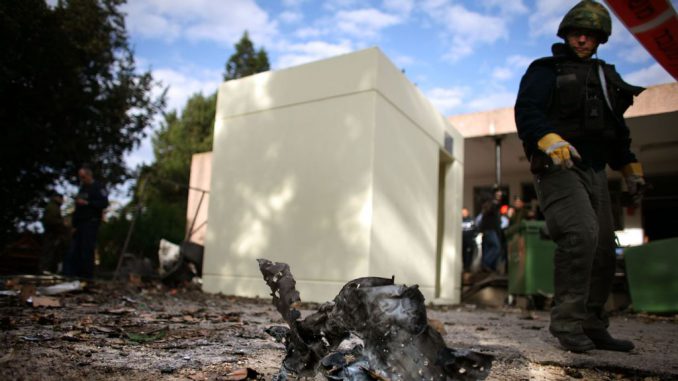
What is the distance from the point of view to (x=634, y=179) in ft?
9.55

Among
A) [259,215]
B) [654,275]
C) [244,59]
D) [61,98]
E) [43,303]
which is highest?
[244,59]

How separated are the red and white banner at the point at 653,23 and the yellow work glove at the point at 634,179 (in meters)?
1.72

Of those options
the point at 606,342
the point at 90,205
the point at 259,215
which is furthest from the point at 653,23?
the point at 90,205

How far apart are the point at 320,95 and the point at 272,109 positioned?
758 millimetres

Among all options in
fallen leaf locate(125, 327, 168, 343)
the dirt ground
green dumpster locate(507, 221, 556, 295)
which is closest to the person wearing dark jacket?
the dirt ground

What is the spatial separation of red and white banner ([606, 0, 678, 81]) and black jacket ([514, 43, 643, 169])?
162 cm

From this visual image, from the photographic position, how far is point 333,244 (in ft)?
18.0

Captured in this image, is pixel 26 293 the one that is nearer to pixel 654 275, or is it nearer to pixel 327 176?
pixel 327 176

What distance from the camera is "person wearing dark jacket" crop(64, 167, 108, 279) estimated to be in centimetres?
652

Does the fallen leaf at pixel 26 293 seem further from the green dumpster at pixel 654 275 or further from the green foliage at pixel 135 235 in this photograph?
the green foliage at pixel 135 235

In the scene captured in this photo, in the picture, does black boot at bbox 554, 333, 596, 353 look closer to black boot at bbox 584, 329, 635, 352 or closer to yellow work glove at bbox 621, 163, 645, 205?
black boot at bbox 584, 329, 635, 352

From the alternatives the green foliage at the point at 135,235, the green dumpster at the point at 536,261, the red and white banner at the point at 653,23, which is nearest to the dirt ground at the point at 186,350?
the red and white banner at the point at 653,23

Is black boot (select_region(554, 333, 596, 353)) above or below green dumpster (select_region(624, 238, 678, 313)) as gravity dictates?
below

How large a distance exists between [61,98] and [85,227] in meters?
1.77
